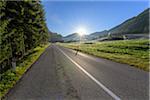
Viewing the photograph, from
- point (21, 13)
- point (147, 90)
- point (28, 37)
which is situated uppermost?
point (21, 13)

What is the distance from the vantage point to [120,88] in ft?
32.9

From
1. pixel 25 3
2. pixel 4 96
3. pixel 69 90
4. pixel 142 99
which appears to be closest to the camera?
pixel 142 99

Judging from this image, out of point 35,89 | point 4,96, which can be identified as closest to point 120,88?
point 35,89

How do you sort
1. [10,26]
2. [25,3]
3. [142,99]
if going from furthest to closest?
[25,3]
[10,26]
[142,99]

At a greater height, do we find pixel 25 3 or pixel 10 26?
pixel 25 3

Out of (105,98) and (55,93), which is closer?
(105,98)

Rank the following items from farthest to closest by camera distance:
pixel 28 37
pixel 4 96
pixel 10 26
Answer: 1. pixel 28 37
2. pixel 10 26
3. pixel 4 96

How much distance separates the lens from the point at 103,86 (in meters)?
10.5

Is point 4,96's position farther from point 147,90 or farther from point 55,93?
point 147,90

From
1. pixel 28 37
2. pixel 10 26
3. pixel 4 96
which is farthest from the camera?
pixel 28 37

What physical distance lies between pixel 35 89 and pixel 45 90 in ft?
1.53

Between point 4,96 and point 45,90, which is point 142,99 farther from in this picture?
point 4,96

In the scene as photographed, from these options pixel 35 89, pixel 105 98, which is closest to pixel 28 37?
pixel 35 89

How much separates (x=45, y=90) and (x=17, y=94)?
3.77ft
